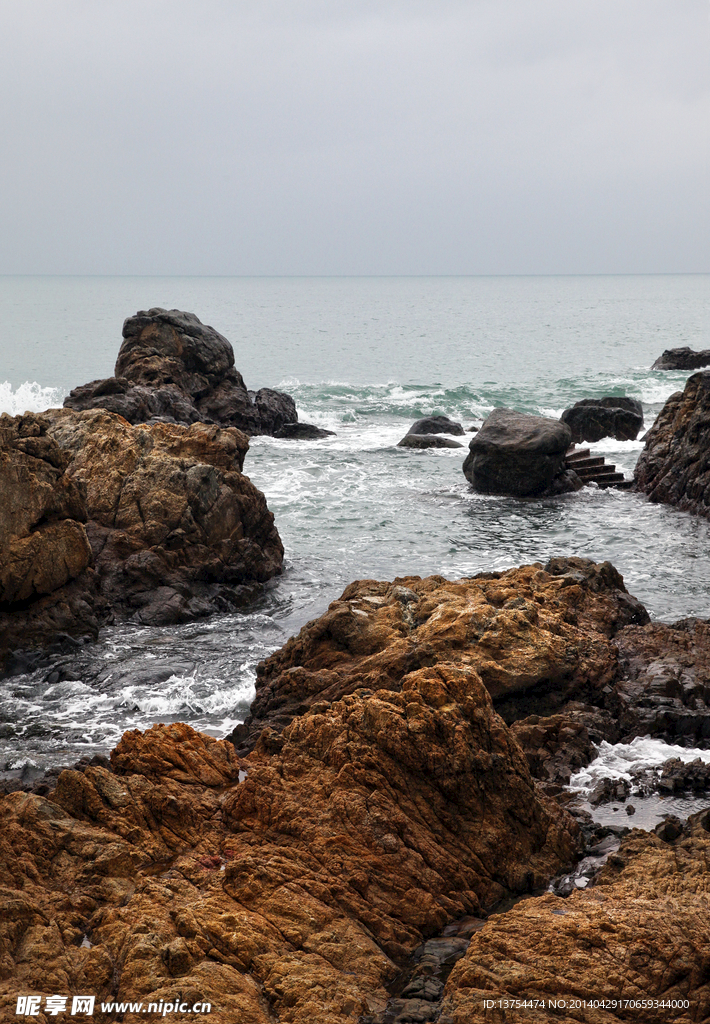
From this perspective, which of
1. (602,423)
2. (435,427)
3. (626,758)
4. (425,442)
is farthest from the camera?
(435,427)

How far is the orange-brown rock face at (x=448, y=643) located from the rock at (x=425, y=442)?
70.3ft

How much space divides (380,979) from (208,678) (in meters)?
8.25

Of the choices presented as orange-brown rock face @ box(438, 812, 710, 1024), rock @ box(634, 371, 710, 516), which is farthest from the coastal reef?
rock @ box(634, 371, 710, 516)

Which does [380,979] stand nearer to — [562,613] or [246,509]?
[562,613]

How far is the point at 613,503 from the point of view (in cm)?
2667

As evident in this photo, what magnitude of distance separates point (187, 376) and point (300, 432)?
18.6ft

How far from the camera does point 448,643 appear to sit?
12195 millimetres

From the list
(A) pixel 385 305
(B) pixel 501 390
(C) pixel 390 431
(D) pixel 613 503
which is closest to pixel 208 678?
(D) pixel 613 503

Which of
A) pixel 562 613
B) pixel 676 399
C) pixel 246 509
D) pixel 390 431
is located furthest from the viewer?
pixel 390 431

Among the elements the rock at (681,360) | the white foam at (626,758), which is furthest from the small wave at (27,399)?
the rock at (681,360)

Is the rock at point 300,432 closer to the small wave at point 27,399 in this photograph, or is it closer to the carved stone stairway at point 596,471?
the carved stone stairway at point 596,471

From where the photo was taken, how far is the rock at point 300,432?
38250 mm

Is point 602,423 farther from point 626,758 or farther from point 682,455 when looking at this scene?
point 626,758

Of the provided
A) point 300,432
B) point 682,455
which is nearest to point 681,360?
point 300,432
